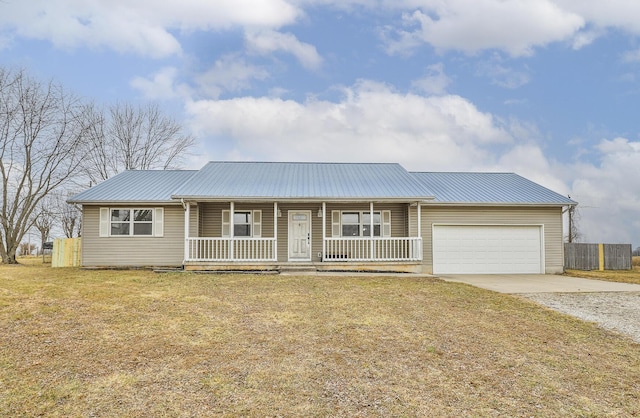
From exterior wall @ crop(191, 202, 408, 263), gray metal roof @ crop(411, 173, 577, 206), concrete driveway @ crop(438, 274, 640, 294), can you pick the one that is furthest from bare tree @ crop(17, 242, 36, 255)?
→ concrete driveway @ crop(438, 274, 640, 294)

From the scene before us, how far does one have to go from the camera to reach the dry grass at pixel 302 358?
3.82 m

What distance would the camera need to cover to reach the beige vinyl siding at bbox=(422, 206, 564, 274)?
15.7 m

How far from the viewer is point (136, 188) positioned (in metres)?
16.5

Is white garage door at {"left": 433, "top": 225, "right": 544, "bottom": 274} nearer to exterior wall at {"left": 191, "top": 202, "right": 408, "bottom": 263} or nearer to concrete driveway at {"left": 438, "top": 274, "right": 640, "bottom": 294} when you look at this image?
exterior wall at {"left": 191, "top": 202, "right": 408, "bottom": 263}

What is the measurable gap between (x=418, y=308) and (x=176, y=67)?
14.3 meters

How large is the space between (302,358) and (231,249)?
393 inches

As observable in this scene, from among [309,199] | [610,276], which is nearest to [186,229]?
[309,199]

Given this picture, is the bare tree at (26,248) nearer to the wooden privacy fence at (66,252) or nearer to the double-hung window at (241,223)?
the wooden privacy fence at (66,252)

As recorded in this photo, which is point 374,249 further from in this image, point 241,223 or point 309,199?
point 241,223

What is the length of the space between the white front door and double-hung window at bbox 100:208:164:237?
5132 mm

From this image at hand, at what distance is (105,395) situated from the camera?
3.96 meters

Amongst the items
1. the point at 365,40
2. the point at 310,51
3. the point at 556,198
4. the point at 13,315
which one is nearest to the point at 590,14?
the point at 556,198

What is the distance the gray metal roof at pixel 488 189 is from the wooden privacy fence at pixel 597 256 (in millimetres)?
4735

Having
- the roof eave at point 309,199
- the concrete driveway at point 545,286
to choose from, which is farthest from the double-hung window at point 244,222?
the concrete driveway at point 545,286
